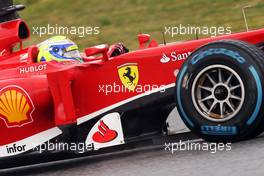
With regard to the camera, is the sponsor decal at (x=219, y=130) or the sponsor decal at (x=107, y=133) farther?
the sponsor decal at (x=107, y=133)

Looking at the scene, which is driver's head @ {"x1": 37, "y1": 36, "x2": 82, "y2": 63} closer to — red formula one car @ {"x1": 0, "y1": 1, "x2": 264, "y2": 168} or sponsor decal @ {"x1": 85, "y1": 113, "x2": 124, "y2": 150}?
red formula one car @ {"x1": 0, "y1": 1, "x2": 264, "y2": 168}

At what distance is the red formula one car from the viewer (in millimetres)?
5695

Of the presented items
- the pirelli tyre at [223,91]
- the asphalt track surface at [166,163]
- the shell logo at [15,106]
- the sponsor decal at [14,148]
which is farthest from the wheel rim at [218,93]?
the sponsor decal at [14,148]

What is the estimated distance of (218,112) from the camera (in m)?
5.66

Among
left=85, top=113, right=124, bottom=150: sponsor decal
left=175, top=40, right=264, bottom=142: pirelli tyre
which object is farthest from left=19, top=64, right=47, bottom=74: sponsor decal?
left=175, top=40, right=264, bottom=142: pirelli tyre

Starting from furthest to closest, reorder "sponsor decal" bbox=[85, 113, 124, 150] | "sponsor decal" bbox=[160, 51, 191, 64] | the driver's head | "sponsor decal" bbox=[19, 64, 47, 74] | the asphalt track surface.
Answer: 1. the driver's head
2. "sponsor decal" bbox=[19, 64, 47, 74]
3. "sponsor decal" bbox=[85, 113, 124, 150]
4. "sponsor decal" bbox=[160, 51, 191, 64]
5. the asphalt track surface

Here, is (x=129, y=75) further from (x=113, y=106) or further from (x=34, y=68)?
(x=34, y=68)

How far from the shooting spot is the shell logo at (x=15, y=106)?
→ 6.33 metres

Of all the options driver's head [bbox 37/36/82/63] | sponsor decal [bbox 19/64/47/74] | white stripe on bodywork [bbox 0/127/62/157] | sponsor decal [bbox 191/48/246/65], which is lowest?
white stripe on bodywork [bbox 0/127/62/157]

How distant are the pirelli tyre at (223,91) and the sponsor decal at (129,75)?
19.2 inches

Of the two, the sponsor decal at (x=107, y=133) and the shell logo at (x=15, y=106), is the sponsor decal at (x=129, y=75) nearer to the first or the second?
the sponsor decal at (x=107, y=133)

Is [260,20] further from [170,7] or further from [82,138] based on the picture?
[82,138]

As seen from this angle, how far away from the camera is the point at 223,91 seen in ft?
18.3

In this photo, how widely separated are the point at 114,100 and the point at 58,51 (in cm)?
110
